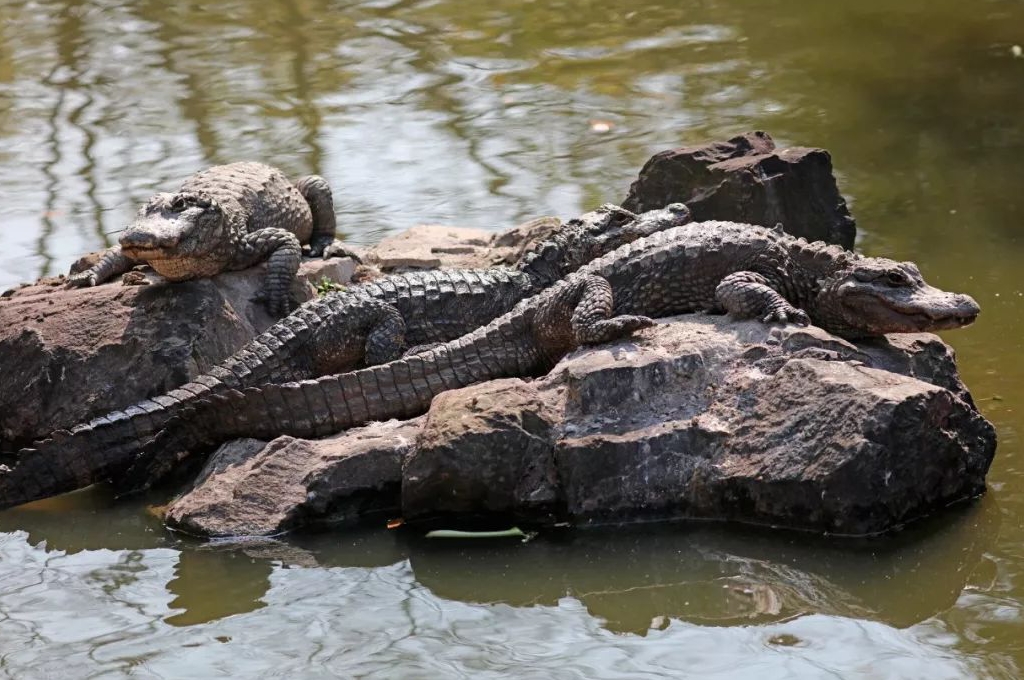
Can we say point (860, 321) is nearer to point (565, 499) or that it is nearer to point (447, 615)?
point (565, 499)

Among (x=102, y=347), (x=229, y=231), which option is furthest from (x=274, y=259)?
(x=102, y=347)

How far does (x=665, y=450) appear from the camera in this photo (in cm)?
587

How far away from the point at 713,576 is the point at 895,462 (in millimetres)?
837

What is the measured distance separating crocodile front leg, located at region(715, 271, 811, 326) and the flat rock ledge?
10 cm

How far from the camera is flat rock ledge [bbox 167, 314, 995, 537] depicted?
5.59 m

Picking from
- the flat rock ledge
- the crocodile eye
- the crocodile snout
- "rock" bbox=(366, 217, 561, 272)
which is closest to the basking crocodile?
the crocodile eye

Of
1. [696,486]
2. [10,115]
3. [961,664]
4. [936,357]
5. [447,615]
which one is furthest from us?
[10,115]

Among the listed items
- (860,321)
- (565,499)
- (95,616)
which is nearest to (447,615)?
→ (565,499)

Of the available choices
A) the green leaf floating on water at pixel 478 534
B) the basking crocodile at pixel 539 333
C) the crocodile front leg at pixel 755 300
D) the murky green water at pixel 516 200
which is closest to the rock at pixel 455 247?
the murky green water at pixel 516 200

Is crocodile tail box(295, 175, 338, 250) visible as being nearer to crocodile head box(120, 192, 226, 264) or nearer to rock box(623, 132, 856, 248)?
crocodile head box(120, 192, 226, 264)

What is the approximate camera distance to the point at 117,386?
281 inches

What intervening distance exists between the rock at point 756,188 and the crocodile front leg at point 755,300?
157 centimetres

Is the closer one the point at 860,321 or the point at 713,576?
the point at 713,576

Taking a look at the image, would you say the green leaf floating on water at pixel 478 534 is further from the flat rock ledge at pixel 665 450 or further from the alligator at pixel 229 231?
the alligator at pixel 229 231
